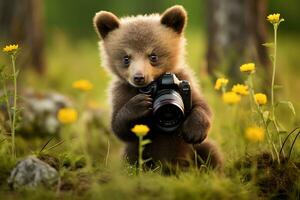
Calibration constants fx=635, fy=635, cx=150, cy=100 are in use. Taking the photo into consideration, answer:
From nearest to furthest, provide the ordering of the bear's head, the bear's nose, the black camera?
the black camera → the bear's nose → the bear's head

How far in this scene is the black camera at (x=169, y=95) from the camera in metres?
4.82

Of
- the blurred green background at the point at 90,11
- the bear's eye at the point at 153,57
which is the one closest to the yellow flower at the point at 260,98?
the bear's eye at the point at 153,57

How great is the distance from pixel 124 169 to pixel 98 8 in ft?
45.6

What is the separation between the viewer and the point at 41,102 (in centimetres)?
797

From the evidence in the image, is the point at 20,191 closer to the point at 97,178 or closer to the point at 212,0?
the point at 97,178

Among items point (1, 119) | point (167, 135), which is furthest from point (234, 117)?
point (1, 119)

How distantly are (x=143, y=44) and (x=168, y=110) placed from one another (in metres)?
0.71

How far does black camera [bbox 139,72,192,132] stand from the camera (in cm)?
482

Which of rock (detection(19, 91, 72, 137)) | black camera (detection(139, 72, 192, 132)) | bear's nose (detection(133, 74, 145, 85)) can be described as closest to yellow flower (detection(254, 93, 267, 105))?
black camera (detection(139, 72, 192, 132))

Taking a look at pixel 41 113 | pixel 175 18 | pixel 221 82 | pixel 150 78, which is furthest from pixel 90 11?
pixel 221 82

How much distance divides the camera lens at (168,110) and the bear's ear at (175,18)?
0.89 metres

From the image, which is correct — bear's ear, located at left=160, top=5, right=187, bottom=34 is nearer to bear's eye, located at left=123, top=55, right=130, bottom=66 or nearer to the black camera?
bear's eye, located at left=123, top=55, right=130, bottom=66

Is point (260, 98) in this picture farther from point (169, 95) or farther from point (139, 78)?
point (139, 78)

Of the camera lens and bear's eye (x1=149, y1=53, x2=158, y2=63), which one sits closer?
the camera lens
